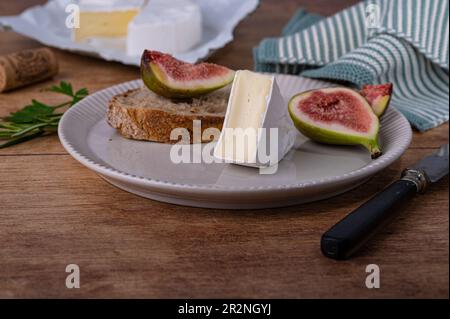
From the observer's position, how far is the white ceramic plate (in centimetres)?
140

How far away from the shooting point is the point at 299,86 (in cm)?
216

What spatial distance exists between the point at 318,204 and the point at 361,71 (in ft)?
2.46

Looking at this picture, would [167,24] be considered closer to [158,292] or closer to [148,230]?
[148,230]

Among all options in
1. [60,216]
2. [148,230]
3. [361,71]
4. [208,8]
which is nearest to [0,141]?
[60,216]

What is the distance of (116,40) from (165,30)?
34cm

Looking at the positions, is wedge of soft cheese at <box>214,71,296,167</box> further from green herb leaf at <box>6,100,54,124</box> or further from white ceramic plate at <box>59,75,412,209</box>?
green herb leaf at <box>6,100,54,124</box>

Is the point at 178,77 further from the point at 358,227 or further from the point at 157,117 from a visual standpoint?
the point at 358,227

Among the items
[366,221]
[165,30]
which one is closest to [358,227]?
[366,221]

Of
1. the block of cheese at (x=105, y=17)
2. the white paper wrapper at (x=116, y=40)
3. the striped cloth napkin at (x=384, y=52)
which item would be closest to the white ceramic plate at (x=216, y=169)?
the striped cloth napkin at (x=384, y=52)

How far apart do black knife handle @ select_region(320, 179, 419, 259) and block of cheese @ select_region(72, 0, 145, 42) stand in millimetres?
1749

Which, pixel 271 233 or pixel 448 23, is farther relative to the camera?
pixel 448 23

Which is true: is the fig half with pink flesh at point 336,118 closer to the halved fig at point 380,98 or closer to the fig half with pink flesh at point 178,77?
the halved fig at point 380,98

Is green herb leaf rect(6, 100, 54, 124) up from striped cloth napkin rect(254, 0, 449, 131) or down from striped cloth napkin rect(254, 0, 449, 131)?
down

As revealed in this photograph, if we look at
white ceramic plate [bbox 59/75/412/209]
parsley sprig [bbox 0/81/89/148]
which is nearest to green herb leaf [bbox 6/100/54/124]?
parsley sprig [bbox 0/81/89/148]
